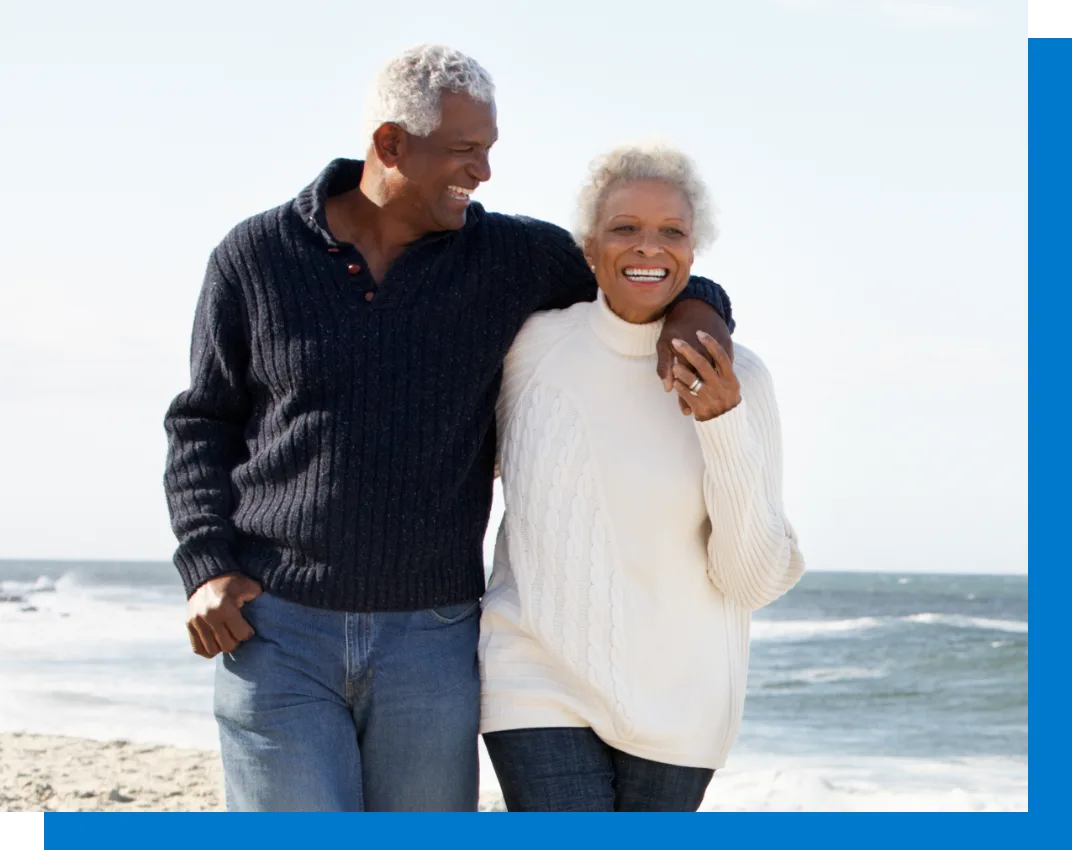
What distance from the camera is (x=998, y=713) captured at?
13.4 m

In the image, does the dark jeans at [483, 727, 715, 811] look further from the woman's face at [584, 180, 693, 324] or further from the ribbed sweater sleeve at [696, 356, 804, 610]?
the woman's face at [584, 180, 693, 324]

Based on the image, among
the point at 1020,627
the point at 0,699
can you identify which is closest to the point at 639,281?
the point at 0,699

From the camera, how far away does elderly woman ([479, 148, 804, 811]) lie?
2.59m

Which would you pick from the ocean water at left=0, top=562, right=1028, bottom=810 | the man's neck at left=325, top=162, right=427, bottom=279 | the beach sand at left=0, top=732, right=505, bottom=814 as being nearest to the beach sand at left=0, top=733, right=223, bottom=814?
the beach sand at left=0, top=732, right=505, bottom=814

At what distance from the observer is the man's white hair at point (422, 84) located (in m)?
2.61

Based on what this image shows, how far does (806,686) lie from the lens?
1417cm

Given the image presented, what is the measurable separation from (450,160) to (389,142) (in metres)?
0.14

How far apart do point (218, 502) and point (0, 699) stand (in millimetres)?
12503

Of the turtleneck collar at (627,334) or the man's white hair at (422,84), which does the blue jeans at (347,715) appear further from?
the man's white hair at (422,84)

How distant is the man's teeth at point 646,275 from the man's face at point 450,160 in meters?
0.33

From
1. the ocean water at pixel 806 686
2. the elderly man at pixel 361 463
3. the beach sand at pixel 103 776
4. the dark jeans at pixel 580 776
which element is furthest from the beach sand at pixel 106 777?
the elderly man at pixel 361 463

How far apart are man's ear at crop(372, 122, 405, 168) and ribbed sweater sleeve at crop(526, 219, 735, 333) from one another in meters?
0.32

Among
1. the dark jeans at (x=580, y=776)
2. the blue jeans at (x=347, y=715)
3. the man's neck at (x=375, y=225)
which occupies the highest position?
the man's neck at (x=375, y=225)

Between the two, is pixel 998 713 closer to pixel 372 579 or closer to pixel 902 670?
pixel 902 670
